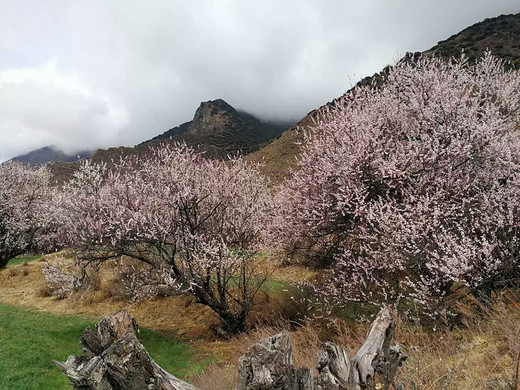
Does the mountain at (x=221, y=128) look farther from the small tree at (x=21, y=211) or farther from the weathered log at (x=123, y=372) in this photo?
the weathered log at (x=123, y=372)

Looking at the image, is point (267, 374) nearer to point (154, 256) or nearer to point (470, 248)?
point (470, 248)

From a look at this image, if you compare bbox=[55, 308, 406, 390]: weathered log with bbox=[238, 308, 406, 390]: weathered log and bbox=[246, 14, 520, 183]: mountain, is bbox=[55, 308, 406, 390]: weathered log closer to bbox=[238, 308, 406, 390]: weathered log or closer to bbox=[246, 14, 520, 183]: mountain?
bbox=[238, 308, 406, 390]: weathered log

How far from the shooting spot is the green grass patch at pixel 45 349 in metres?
8.90

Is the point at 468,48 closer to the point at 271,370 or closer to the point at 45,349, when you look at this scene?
the point at 45,349

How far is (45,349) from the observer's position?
36.5 ft

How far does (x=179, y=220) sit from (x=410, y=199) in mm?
7742

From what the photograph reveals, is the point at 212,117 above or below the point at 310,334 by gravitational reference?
above

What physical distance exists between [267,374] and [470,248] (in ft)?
19.8

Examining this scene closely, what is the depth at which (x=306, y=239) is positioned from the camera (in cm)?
1225

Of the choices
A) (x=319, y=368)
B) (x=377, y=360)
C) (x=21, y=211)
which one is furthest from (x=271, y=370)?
(x=21, y=211)

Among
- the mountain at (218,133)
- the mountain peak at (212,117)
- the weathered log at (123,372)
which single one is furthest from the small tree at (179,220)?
the mountain peak at (212,117)

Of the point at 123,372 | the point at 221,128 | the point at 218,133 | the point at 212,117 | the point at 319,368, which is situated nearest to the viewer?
the point at 319,368

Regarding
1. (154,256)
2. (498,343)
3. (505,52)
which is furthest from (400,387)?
(505,52)

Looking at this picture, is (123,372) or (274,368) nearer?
(274,368)
